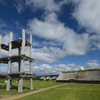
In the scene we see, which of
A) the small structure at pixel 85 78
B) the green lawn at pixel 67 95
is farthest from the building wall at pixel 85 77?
the green lawn at pixel 67 95

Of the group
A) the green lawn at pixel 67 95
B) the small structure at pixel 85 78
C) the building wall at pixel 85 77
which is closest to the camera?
the green lawn at pixel 67 95

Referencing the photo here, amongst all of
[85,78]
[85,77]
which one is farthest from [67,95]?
[85,77]

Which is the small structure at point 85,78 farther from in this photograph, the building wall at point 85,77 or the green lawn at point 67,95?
the green lawn at point 67,95

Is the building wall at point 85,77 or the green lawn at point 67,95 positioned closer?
the green lawn at point 67,95

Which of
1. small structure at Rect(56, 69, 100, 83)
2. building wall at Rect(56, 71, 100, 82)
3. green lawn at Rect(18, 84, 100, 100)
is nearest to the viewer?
green lawn at Rect(18, 84, 100, 100)

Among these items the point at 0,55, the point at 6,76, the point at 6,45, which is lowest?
the point at 6,76

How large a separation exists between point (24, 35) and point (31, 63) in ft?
25.3

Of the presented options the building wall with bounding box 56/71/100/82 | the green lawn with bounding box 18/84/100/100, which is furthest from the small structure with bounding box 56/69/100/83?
the green lawn with bounding box 18/84/100/100

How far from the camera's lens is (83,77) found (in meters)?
41.5

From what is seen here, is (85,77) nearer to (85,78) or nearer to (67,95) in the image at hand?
(85,78)

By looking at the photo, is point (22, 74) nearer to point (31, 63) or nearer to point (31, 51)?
point (31, 63)

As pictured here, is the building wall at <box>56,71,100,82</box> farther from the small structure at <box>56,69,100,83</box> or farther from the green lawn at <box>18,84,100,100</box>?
the green lawn at <box>18,84,100,100</box>

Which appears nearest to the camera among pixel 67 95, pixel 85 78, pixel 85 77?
pixel 67 95

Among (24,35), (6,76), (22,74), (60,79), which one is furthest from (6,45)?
(60,79)
